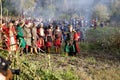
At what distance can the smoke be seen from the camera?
28594 mm

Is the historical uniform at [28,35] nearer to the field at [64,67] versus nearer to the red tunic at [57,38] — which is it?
the field at [64,67]

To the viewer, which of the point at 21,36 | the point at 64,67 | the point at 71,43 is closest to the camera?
the point at 64,67

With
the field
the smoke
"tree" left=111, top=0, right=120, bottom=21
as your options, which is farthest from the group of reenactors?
"tree" left=111, top=0, right=120, bottom=21

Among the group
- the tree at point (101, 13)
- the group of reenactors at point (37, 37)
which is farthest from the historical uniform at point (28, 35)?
the tree at point (101, 13)

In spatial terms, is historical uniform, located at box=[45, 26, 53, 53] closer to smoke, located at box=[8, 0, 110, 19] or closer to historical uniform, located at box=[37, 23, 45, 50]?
historical uniform, located at box=[37, 23, 45, 50]

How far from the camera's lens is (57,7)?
105 ft

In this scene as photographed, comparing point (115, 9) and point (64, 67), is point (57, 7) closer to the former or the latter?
point (115, 9)

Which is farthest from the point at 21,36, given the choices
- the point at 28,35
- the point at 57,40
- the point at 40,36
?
the point at 57,40

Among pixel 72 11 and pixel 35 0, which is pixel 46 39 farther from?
pixel 35 0

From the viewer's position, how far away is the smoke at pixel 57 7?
28594 mm

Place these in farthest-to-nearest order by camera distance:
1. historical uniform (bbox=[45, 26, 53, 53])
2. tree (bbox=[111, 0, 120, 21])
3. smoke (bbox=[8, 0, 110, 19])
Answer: smoke (bbox=[8, 0, 110, 19]) → tree (bbox=[111, 0, 120, 21]) → historical uniform (bbox=[45, 26, 53, 53])

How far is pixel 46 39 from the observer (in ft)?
42.0

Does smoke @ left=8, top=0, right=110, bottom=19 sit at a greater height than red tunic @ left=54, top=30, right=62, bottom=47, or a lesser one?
greater

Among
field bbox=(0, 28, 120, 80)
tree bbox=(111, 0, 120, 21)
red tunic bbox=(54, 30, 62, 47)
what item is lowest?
field bbox=(0, 28, 120, 80)
